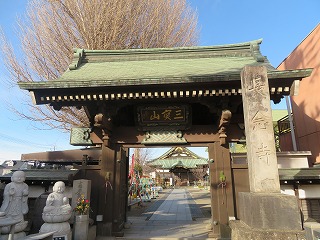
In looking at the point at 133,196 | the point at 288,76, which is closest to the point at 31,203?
the point at 288,76

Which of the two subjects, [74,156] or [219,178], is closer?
[219,178]

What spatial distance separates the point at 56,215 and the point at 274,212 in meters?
4.76

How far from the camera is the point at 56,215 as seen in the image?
509 cm

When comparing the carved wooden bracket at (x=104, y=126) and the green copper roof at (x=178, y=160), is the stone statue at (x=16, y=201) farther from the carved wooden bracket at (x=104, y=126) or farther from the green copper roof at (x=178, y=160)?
the green copper roof at (x=178, y=160)

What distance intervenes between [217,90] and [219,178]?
2.78 metres

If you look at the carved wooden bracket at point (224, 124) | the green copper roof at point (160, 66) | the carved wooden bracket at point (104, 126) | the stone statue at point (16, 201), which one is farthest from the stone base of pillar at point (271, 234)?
the stone statue at point (16, 201)

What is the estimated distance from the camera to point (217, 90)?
5.98 metres

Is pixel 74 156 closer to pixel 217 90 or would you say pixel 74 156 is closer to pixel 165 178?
pixel 217 90

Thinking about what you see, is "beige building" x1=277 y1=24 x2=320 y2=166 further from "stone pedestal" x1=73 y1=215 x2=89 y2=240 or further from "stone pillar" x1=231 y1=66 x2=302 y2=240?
"stone pedestal" x1=73 y1=215 x2=89 y2=240

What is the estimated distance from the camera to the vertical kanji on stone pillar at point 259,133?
4.29 metres

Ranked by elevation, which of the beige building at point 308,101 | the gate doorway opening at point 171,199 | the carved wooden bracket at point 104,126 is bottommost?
the gate doorway opening at point 171,199

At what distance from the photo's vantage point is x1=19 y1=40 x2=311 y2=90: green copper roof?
5.81 meters

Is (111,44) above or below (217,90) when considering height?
above

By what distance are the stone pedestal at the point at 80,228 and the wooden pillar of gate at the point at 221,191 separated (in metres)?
3.72
